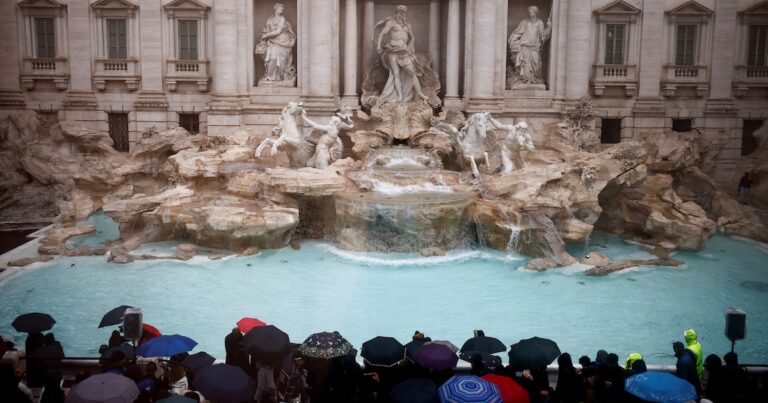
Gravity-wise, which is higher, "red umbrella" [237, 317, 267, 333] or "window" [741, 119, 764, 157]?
"window" [741, 119, 764, 157]

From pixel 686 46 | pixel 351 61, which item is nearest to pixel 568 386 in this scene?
pixel 351 61

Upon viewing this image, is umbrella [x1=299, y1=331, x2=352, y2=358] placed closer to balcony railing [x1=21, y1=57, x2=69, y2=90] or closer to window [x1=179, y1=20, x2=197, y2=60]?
window [x1=179, y1=20, x2=197, y2=60]

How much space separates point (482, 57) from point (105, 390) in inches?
779

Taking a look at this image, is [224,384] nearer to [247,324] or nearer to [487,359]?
[247,324]

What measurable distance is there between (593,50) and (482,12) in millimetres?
4394

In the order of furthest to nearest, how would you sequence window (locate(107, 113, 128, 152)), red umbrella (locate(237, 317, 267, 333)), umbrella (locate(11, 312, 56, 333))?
window (locate(107, 113, 128, 152))
red umbrella (locate(237, 317, 267, 333))
umbrella (locate(11, 312, 56, 333))

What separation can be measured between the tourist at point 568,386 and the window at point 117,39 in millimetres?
21273

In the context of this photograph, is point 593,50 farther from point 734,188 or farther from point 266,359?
point 266,359

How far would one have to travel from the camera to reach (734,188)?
23328 millimetres

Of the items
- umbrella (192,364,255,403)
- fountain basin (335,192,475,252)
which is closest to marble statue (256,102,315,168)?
fountain basin (335,192,475,252)

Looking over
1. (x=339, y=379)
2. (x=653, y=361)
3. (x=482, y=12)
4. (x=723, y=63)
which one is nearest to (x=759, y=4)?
(x=723, y=63)

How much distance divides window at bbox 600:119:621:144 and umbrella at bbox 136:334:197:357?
20.6m

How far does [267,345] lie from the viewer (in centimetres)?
745

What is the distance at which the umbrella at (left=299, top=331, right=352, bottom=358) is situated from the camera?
24.0 ft
